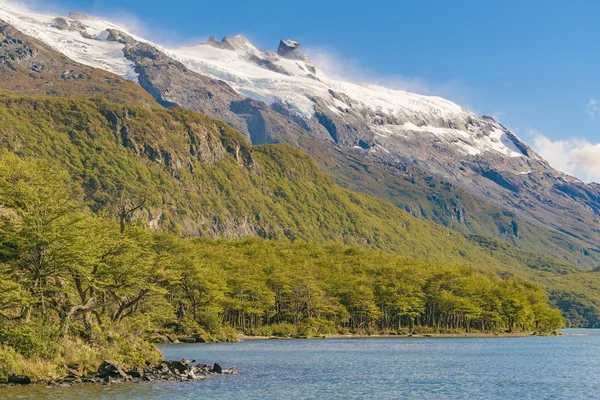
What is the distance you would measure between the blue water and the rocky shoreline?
210cm

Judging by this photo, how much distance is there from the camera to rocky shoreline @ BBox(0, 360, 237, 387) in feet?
189

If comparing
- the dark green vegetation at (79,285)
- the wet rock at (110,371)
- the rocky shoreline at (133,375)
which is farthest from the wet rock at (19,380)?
the wet rock at (110,371)

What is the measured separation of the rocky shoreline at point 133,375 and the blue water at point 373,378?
6.88 ft

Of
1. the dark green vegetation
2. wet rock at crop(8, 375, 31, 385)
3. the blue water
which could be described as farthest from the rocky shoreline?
the blue water

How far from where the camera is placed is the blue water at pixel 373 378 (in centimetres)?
5794

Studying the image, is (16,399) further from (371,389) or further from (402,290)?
(402,290)

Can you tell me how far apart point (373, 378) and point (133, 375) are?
79.4ft

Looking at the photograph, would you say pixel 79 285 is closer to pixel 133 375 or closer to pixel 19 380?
pixel 133 375

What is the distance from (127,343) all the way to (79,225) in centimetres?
1470

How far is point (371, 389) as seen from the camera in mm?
62906

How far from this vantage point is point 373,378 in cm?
7181

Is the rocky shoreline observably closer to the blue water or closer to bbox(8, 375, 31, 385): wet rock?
bbox(8, 375, 31, 385): wet rock

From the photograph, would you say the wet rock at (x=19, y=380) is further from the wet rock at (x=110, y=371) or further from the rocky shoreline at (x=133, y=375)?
the wet rock at (x=110, y=371)

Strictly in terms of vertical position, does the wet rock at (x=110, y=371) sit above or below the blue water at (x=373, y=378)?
above
